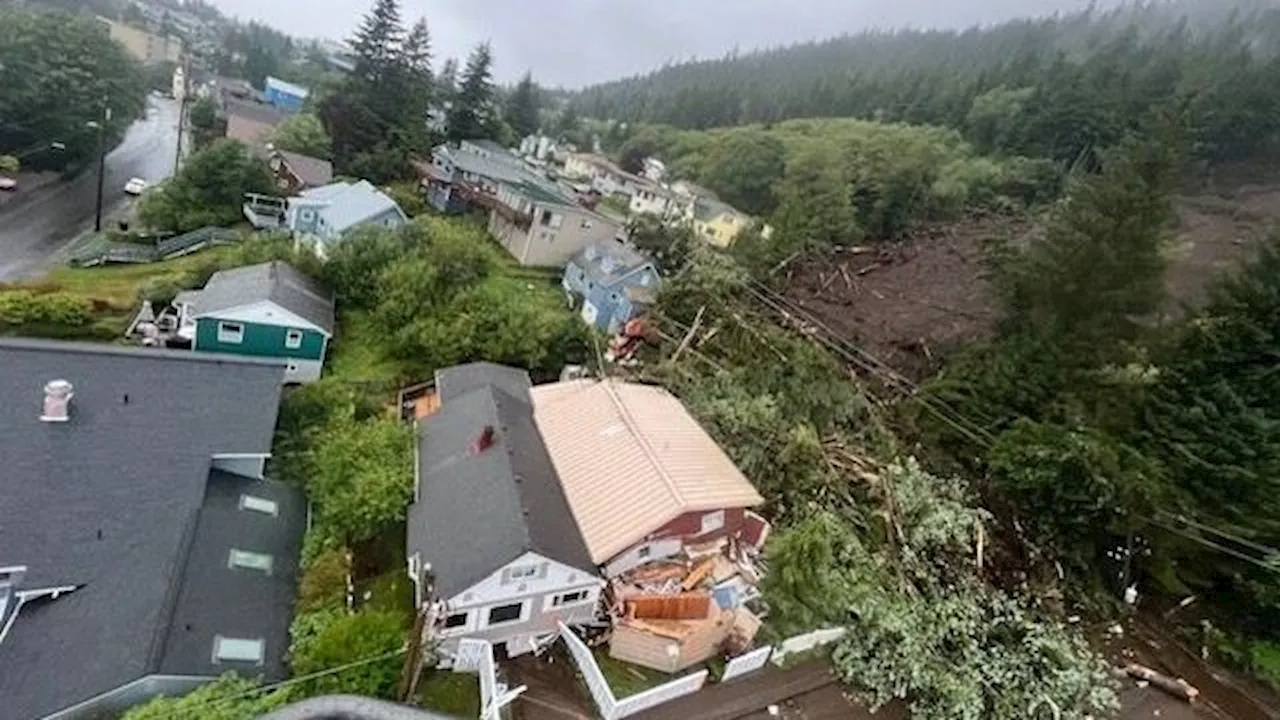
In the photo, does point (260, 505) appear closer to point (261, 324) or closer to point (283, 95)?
point (261, 324)

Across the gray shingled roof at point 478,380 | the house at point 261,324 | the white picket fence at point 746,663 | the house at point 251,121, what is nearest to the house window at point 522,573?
the white picket fence at point 746,663

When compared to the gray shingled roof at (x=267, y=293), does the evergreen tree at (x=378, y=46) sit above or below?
above

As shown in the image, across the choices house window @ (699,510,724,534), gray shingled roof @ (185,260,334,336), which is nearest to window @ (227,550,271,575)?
house window @ (699,510,724,534)

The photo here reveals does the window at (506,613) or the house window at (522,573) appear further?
the window at (506,613)

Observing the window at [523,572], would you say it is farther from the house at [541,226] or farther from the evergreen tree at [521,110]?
the evergreen tree at [521,110]

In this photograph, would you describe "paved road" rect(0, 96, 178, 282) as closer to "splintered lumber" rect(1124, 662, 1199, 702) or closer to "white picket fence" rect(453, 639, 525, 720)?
"white picket fence" rect(453, 639, 525, 720)

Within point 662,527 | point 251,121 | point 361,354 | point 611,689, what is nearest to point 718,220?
point 251,121
